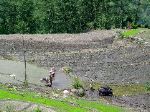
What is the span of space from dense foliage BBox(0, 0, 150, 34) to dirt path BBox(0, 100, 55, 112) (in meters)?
56.3

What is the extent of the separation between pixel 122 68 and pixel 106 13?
4074 centimetres

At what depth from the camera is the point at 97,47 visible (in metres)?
69.4

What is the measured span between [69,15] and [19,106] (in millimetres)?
58750

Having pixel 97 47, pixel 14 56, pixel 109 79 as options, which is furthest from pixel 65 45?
pixel 109 79

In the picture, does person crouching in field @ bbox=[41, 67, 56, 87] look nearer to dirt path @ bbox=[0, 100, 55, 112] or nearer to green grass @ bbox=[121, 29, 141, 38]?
dirt path @ bbox=[0, 100, 55, 112]

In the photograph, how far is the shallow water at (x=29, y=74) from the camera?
2007 inches

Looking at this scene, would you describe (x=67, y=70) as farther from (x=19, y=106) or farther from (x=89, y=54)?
(x=19, y=106)

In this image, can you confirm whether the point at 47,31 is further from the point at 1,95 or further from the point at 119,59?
the point at 1,95

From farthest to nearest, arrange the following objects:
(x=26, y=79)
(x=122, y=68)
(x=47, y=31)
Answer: (x=47, y=31) < (x=122, y=68) < (x=26, y=79)

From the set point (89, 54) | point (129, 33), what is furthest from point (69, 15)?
point (89, 54)

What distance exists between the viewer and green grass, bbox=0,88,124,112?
132 feet

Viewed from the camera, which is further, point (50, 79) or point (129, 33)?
point (129, 33)

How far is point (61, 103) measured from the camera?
41.5 metres

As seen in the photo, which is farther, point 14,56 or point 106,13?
point 106,13
